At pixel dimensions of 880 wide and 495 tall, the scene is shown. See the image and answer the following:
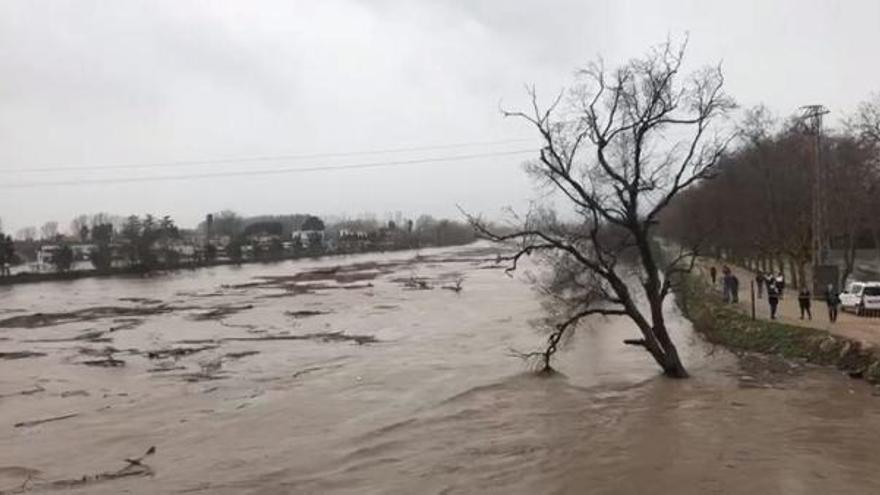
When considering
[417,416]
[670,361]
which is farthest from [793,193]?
[417,416]

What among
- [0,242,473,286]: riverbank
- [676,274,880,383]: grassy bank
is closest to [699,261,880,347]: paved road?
[676,274,880,383]: grassy bank

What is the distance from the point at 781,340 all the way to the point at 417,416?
50.9 feet

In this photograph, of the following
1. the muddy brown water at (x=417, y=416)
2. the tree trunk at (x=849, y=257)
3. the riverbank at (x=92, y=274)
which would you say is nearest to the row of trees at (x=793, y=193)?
the tree trunk at (x=849, y=257)

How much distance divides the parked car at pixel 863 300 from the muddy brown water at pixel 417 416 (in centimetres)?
743

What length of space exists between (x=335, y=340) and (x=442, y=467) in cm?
2347

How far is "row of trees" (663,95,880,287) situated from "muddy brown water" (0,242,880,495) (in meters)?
13.7

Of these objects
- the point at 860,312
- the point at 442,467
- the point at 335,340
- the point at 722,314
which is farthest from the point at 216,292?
the point at 442,467

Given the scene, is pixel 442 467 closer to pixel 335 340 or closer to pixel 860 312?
pixel 335 340

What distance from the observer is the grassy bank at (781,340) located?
25219 millimetres

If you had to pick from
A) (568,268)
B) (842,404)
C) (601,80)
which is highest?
(601,80)

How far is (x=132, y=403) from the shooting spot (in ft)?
83.1

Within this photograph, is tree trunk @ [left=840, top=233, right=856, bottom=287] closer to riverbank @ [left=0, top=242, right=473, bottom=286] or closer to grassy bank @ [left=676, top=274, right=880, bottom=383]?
grassy bank @ [left=676, top=274, right=880, bottom=383]

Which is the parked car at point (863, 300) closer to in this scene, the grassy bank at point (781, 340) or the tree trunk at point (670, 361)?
the grassy bank at point (781, 340)

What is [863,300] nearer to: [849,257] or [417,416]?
[849,257]
